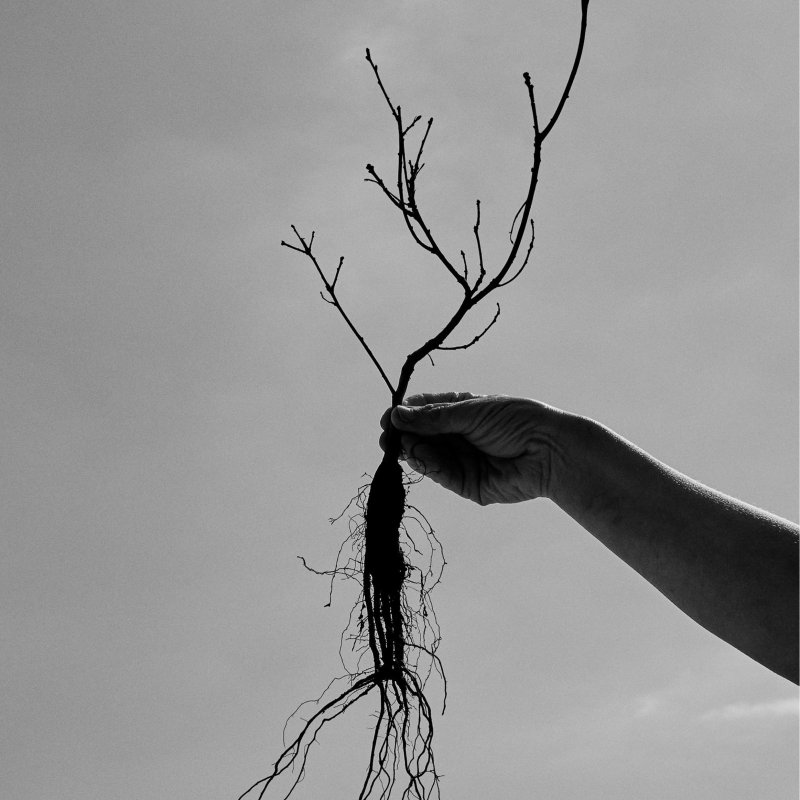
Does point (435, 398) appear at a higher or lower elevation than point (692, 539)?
higher

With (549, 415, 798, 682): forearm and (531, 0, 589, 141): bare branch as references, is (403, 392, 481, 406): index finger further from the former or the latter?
(531, 0, 589, 141): bare branch

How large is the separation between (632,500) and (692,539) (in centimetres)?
13

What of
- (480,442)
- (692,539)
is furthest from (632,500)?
(480,442)

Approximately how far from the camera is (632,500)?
1.50 metres

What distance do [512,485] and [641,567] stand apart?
383mm

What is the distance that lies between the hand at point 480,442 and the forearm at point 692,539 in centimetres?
9

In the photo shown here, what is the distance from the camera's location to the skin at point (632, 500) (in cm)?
132

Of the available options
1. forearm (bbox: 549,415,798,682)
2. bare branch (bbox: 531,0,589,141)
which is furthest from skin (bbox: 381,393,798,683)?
bare branch (bbox: 531,0,589,141)

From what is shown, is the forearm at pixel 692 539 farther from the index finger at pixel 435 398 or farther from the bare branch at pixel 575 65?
the bare branch at pixel 575 65

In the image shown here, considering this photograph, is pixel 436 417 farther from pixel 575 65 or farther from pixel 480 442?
pixel 575 65

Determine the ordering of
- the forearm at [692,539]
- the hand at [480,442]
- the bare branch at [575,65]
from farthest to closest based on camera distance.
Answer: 1. the hand at [480,442]
2. the bare branch at [575,65]
3. the forearm at [692,539]

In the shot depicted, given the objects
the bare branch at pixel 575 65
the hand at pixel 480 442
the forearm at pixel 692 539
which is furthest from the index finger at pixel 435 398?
the bare branch at pixel 575 65

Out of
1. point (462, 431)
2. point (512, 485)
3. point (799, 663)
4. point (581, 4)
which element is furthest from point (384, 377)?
point (799, 663)

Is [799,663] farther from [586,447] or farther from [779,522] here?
[586,447]
